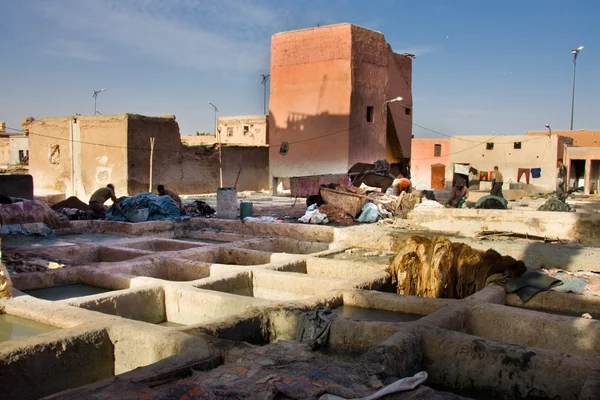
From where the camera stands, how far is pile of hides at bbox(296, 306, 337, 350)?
4848mm

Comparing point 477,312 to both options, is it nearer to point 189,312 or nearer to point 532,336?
point 532,336

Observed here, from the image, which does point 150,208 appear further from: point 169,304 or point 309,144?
point 309,144

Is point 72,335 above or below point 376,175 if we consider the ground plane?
below

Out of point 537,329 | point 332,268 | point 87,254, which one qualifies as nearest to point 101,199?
point 87,254

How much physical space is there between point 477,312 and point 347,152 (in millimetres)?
19888

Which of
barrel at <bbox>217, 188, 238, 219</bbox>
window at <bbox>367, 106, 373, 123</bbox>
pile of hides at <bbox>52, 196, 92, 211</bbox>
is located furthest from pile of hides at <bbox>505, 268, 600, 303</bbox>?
window at <bbox>367, 106, 373, 123</bbox>

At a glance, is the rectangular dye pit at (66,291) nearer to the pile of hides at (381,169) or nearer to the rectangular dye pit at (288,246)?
the rectangular dye pit at (288,246)

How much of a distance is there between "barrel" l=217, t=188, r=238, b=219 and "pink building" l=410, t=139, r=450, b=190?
29.7 m

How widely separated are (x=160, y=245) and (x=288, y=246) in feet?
8.34

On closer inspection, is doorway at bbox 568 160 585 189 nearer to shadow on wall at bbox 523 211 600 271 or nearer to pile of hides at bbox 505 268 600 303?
shadow on wall at bbox 523 211 600 271

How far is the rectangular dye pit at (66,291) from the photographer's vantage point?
7.15m

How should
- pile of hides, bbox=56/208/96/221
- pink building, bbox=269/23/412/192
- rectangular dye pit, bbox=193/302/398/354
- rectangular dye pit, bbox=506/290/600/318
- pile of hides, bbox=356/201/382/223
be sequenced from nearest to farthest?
rectangular dye pit, bbox=193/302/398/354 < rectangular dye pit, bbox=506/290/600/318 < pile of hides, bbox=356/201/382/223 < pile of hides, bbox=56/208/96/221 < pink building, bbox=269/23/412/192

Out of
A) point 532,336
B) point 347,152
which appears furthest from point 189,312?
point 347,152

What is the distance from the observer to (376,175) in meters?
19.2
